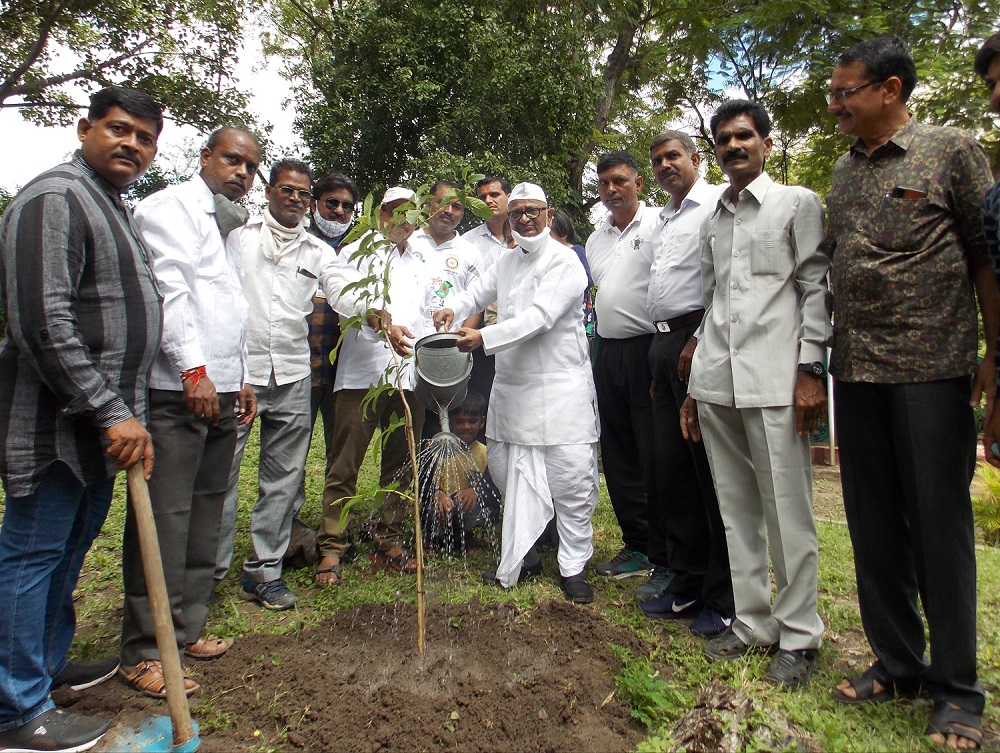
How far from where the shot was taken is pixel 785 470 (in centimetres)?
269

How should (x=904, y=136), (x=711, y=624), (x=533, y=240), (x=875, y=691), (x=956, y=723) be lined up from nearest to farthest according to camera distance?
(x=956, y=723) → (x=904, y=136) → (x=875, y=691) → (x=711, y=624) → (x=533, y=240)

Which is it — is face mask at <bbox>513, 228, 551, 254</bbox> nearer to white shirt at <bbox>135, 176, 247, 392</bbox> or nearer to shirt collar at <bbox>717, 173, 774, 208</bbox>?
shirt collar at <bbox>717, 173, 774, 208</bbox>

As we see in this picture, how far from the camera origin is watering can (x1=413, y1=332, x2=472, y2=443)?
10.4ft

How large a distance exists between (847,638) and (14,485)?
3.19 metres

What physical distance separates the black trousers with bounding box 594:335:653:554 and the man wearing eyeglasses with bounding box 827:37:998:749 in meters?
1.43

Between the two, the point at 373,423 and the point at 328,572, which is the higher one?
the point at 373,423

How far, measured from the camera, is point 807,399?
2.60m

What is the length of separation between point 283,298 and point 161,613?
5.75ft

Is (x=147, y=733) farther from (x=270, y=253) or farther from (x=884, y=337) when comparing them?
(x=884, y=337)

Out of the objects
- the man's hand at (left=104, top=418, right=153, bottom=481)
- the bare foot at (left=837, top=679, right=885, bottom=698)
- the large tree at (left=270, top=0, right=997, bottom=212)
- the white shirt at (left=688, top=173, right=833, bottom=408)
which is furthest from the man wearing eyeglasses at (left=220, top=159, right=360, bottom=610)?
the large tree at (left=270, top=0, right=997, bottom=212)

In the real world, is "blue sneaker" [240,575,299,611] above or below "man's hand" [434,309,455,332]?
below

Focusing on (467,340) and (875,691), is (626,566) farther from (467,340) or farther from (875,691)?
(467,340)

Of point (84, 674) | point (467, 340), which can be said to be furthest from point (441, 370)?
point (84, 674)

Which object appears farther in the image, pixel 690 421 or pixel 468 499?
pixel 468 499
